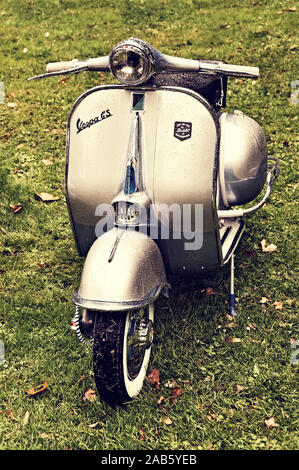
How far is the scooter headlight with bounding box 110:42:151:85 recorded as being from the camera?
2512 millimetres

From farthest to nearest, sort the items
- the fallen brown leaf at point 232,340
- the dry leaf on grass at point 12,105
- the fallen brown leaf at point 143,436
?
the dry leaf on grass at point 12,105, the fallen brown leaf at point 232,340, the fallen brown leaf at point 143,436

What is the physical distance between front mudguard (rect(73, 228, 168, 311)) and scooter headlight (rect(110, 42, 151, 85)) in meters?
0.71

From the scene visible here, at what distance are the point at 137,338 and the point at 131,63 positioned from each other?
1310mm

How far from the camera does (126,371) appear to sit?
263 centimetres

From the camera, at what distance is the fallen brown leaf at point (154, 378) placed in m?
2.92

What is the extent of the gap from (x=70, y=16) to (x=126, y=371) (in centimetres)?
566

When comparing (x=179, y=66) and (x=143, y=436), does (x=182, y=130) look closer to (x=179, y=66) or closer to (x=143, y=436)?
(x=179, y=66)

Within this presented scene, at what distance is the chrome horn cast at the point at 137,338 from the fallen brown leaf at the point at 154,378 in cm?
12

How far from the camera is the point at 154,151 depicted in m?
2.77

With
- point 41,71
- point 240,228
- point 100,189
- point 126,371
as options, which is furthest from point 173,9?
point 126,371

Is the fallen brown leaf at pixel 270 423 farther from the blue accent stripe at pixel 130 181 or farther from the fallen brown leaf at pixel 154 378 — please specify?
the blue accent stripe at pixel 130 181

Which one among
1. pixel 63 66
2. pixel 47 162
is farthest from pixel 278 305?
pixel 47 162

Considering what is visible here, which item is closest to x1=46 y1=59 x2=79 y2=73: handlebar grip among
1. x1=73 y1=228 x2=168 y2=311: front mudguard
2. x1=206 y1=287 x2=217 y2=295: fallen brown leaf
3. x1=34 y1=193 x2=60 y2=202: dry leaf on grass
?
x1=73 y1=228 x2=168 y2=311: front mudguard

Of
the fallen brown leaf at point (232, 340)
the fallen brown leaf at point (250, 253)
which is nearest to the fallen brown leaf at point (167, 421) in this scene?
the fallen brown leaf at point (232, 340)
